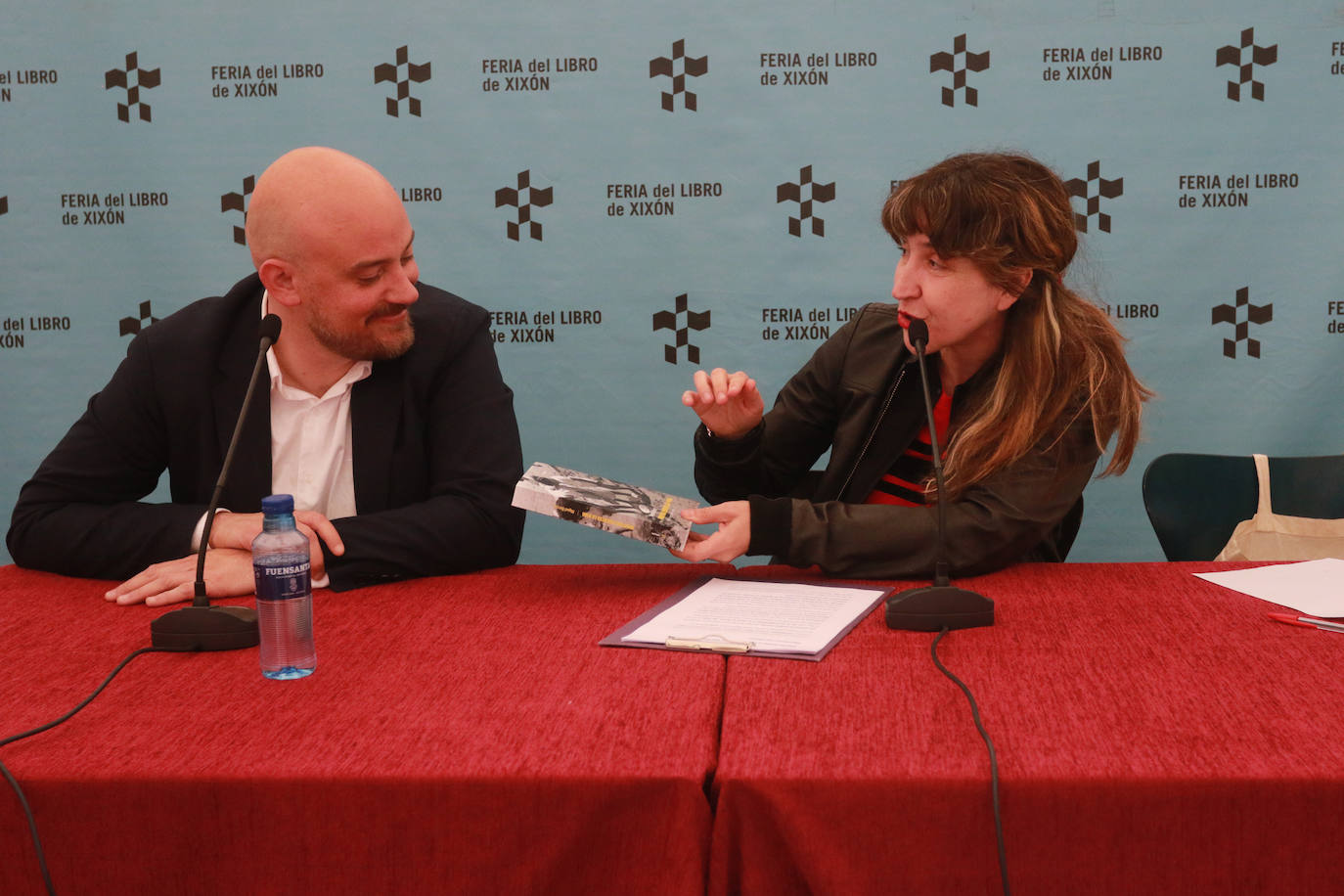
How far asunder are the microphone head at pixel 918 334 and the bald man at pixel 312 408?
2.20 feet

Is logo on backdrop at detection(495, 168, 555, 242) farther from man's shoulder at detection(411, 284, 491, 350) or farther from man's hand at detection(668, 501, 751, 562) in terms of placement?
man's hand at detection(668, 501, 751, 562)

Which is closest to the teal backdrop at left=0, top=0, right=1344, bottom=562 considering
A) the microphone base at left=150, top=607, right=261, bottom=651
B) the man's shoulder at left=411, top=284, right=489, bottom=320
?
the man's shoulder at left=411, top=284, right=489, bottom=320

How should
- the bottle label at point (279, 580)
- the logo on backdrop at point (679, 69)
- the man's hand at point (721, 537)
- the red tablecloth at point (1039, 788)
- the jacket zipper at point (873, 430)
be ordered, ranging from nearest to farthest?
the red tablecloth at point (1039, 788), the bottle label at point (279, 580), the man's hand at point (721, 537), the jacket zipper at point (873, 430), the logo on backdrop at point (679, 69)

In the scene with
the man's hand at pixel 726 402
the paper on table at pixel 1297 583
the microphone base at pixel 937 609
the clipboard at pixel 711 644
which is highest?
the man's hand at pixel 726 402

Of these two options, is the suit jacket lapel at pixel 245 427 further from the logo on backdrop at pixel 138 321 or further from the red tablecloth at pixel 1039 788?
the logo on backdrop at pixel 138 321

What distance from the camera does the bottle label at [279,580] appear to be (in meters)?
1.16

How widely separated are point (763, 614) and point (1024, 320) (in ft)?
2.28

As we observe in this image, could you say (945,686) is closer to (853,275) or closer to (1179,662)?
(1179,662)

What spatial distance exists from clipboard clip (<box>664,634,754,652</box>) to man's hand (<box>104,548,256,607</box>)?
65 cm

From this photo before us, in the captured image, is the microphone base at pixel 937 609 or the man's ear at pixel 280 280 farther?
the man's ear at pixel 280 280

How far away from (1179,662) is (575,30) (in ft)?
7.32

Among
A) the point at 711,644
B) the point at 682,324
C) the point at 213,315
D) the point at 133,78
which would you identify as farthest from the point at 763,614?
the point at 133,78

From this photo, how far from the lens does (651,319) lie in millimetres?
2879

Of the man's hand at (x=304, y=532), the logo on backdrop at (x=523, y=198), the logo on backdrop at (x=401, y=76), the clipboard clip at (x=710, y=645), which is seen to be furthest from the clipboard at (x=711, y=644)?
the logo on backdrop at (x=401, y=76)
